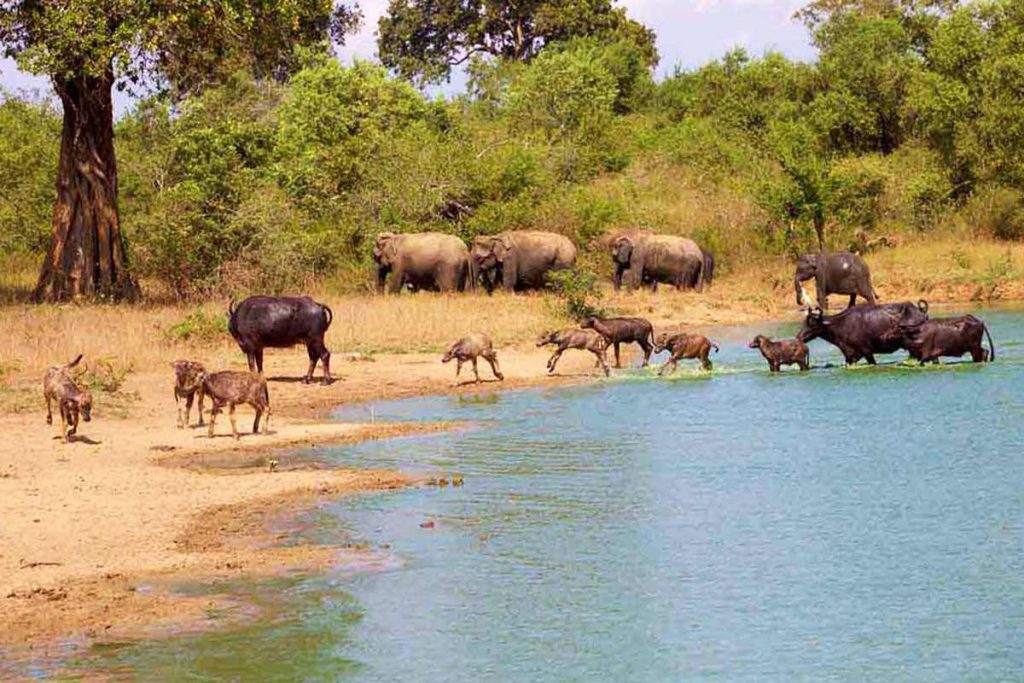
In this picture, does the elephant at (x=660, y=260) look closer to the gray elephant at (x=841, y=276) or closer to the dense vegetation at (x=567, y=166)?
the dense vegetation at (x=567, y=166)

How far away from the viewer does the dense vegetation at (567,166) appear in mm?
32969

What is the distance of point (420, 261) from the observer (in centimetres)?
3344

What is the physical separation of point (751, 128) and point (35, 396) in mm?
35008

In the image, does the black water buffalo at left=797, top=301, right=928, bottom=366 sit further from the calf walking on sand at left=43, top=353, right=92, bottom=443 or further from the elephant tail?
the elephant tail

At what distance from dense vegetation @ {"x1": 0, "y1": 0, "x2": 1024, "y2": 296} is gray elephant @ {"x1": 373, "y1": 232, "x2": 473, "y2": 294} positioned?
136 cm

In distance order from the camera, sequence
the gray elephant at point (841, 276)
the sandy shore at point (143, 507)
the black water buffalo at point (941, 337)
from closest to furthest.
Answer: the sandy shore at point (143, 507), the black water buffalo at point (941, 337), the gray elephant at point (841, 276)

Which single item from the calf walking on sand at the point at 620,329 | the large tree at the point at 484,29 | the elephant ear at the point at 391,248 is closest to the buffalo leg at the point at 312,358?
the calf walking on sand at the point at 620,329

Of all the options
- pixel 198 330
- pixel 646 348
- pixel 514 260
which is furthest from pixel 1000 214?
pixel 198 330

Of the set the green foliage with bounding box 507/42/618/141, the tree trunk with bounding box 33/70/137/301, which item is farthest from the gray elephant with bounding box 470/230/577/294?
the green foliage with bounding box 507/42/618/141

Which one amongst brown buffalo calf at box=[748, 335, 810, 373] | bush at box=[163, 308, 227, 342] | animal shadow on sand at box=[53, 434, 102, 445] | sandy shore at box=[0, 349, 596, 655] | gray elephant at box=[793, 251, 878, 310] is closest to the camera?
sandy shore at box=[0, 349, 596, 655]

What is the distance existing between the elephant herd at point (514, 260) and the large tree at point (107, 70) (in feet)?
15.8

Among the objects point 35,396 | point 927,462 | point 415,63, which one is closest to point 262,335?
point 35,396

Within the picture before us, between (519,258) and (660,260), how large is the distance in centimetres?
348

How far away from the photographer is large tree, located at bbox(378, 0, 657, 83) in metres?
68.7
